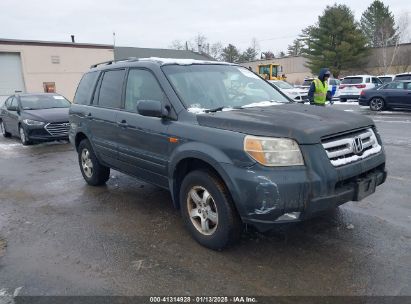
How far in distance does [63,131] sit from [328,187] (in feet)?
30.5

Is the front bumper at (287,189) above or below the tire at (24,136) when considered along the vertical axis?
above

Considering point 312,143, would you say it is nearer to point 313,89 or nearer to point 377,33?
point 313,89

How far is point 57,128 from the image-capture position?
35.6ft

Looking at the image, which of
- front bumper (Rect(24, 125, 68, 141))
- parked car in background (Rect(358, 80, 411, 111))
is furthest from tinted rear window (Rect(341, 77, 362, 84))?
front bumper (Rect(24, 125, 68, 141))

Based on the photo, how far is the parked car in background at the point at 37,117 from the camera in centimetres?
1076

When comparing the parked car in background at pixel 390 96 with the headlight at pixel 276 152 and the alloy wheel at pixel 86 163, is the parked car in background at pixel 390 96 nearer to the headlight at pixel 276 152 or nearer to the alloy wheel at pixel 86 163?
the alloy wheel at pixel 86 163

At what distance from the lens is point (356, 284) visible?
3.06 meters

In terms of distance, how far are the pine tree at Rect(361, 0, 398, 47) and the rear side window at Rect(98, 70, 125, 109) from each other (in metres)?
54.0

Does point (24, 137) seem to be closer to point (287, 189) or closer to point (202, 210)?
point (202, 210)

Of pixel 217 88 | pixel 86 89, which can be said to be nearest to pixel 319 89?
pixel 217 88

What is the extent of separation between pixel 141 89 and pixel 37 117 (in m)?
7.40

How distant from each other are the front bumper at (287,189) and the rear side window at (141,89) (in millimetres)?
1505

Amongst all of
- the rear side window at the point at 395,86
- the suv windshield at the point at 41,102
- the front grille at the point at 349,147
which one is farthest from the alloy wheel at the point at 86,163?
the rear side window at the point at 395,86

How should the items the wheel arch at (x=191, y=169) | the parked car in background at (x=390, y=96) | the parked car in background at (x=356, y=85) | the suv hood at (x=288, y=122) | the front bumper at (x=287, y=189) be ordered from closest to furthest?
the front bumper at (x=287, y=189) → the suv hood at (x=288, y=122) → the wheel arch at (x=191, y=169) → the parked car in background at (x=390, y=96) → the parked car in background at (x=356, y=85)
